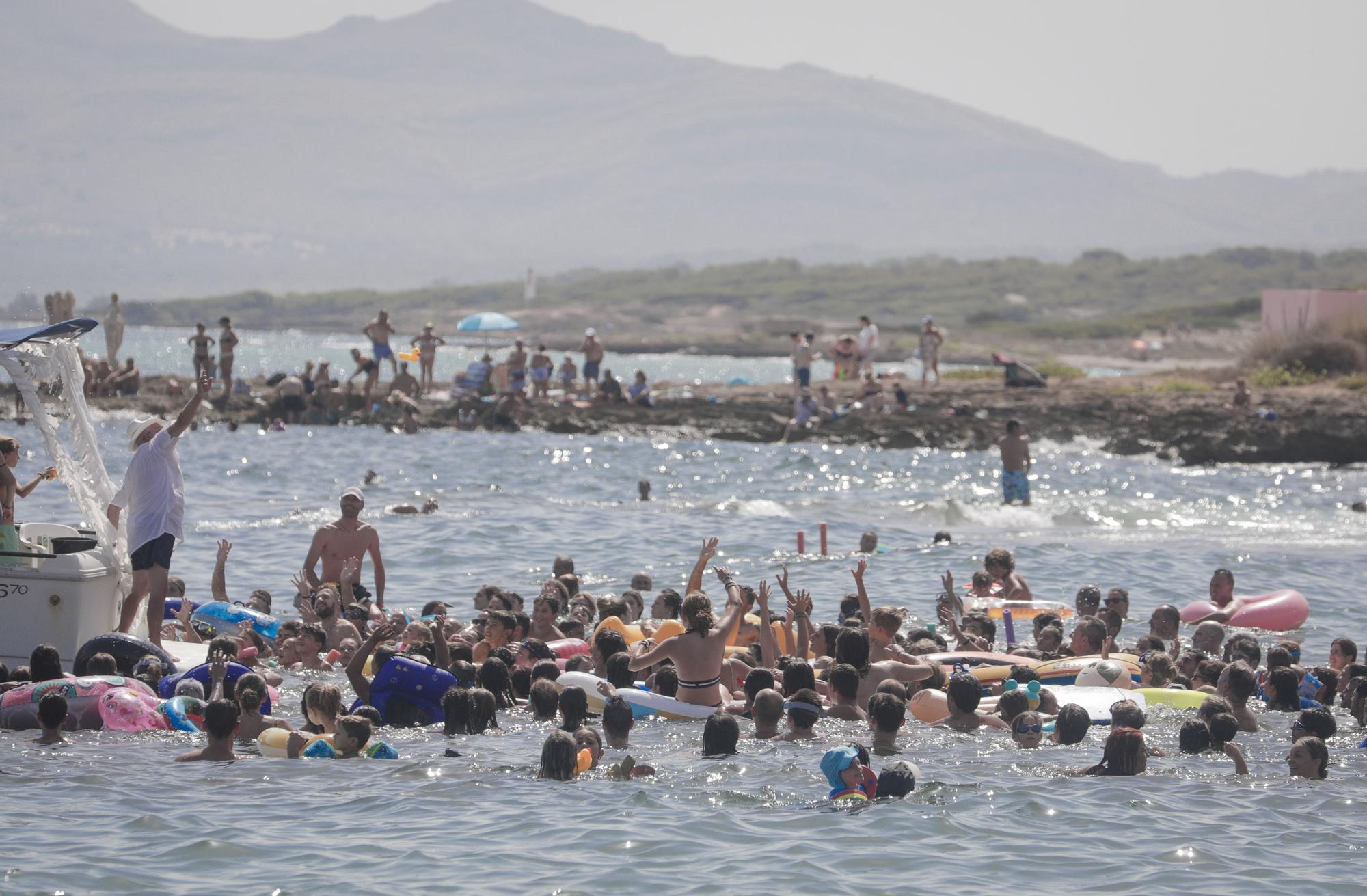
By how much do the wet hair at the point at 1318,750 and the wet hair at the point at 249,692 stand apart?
6716 millimetres

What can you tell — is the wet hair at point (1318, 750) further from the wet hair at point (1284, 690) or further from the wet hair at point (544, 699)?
the wet hair at point (544, 699)

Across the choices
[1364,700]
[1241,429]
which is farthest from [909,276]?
[1364,700]

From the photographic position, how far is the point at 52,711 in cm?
988

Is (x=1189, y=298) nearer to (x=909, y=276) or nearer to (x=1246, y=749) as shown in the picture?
(x=909, y=276)

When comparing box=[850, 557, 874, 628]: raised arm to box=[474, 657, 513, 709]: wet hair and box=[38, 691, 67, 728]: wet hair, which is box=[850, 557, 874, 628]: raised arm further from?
box=[38, 691, 67, 728]: wet hair

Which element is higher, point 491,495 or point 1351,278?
point 1351,278

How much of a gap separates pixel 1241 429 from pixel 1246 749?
79.3 feet

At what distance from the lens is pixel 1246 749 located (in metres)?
10.5

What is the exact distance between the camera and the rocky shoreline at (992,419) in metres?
32.8

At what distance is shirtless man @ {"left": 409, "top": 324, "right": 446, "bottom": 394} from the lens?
37.4m

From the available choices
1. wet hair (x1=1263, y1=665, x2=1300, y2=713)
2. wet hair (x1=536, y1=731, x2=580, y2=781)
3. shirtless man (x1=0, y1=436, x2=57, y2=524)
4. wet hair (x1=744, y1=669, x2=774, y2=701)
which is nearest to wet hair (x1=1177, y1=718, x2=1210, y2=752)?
wet hair (x1=1263, y1=665, x2=1300, y2=713)

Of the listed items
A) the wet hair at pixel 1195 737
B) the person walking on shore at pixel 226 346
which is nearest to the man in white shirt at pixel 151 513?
the wet hair at pixel 1195 737

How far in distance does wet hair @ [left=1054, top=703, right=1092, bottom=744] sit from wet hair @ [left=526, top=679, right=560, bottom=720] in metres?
3.47

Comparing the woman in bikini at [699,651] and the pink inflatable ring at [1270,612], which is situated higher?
the woman in bikini at [699,651]
